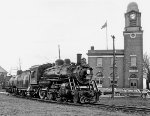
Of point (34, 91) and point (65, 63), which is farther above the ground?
point (65, 63)

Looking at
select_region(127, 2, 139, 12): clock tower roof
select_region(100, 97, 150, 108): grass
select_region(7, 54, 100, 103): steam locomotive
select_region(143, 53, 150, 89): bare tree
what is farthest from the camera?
select_region(143, 53, 150, 89): bare tree

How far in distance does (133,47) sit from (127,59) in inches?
101

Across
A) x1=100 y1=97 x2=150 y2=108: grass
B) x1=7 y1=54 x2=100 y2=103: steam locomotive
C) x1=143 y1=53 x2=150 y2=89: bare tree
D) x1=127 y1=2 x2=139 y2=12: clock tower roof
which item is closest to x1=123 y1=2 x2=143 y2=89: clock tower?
x1=127 y1=2 x2=139 y2=12: clock tower roof

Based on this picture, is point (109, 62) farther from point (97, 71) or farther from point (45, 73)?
point (45, 73)

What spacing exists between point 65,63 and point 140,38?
3383cm

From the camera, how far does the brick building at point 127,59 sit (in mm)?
54500

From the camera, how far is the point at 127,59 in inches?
2172

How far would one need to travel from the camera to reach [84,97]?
21.1 m

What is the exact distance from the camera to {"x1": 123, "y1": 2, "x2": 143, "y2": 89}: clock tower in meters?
54.5

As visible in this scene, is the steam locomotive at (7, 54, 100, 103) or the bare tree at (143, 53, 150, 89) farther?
the bare tree at (143, 53, 150, 89)

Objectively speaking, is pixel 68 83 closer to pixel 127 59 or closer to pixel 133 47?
pixel 127 59

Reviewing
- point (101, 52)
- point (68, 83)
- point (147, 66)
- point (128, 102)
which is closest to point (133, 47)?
point (101, 52)

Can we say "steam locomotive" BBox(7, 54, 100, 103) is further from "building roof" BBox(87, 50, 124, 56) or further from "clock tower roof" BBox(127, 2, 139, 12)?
"clock tower roof" BBox(127, 2, 139, 12)

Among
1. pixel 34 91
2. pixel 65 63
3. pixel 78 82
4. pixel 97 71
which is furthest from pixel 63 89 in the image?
pixel 97 71
